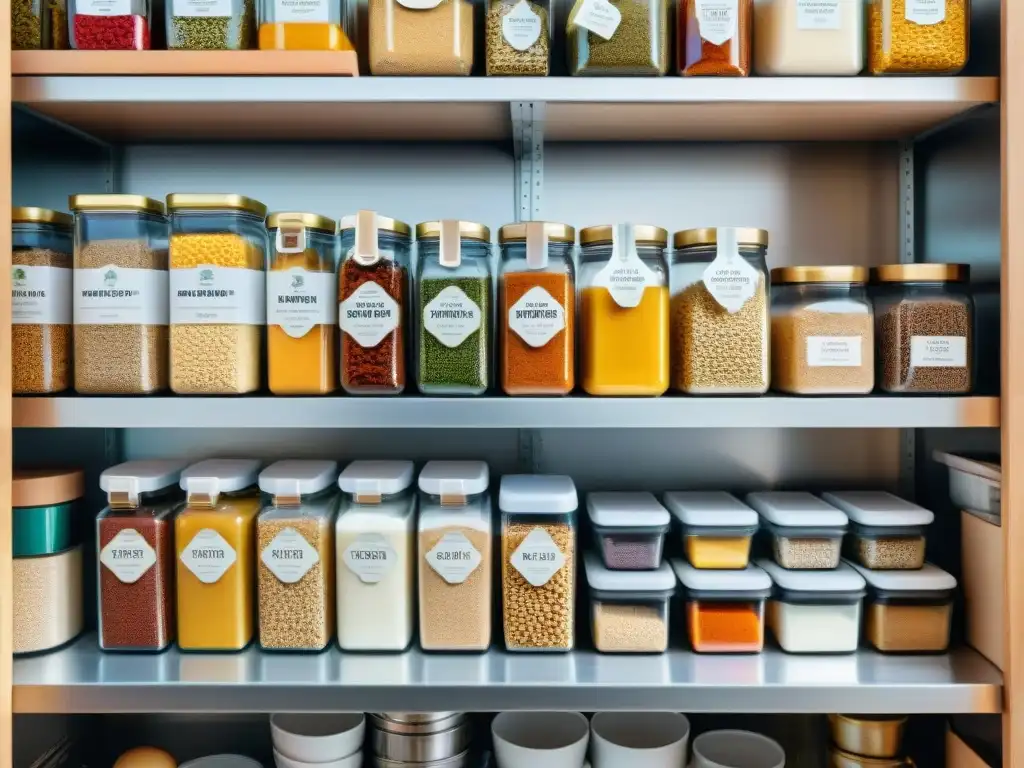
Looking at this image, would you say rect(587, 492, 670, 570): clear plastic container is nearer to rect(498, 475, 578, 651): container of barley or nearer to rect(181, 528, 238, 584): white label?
rect(498, 475, 578, 651): container of barley

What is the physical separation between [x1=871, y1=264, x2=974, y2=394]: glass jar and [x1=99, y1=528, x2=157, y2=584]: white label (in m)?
1.08

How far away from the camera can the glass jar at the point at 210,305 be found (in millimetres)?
1018

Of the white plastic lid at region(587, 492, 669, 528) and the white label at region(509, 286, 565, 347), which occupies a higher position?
the white label at region(509, 286, 565, 347)

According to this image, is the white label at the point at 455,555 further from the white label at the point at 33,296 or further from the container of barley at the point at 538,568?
the white label at the point at 33,296

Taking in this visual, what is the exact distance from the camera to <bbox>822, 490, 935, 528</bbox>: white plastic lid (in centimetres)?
110

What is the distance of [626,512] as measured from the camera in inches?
43.9

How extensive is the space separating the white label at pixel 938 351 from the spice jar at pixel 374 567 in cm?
75

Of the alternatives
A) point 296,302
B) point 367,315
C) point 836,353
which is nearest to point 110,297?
point 296,302

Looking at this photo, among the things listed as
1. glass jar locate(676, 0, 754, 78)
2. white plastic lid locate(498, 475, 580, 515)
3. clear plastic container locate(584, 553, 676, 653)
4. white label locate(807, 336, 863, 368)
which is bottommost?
clear plastic container locate(584, 553, 676, 653)

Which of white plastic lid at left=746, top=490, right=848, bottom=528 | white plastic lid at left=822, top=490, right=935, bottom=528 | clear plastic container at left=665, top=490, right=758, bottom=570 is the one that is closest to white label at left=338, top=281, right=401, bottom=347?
clear plastic container at left=665, top=490, right=758, bottom=570

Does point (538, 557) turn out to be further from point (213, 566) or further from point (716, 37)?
point (716, 37)

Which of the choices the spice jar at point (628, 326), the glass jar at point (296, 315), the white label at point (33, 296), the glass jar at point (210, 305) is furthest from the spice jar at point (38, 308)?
the spice jar at point (628, 326)

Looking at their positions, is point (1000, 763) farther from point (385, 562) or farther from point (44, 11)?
point (44, 11)

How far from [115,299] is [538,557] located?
683 millimetres
